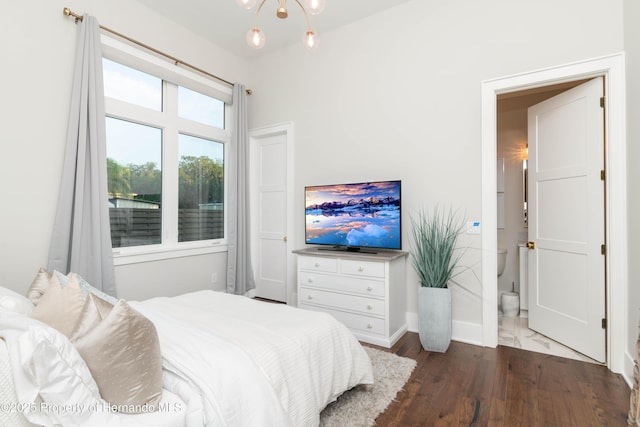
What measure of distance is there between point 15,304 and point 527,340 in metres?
3.65

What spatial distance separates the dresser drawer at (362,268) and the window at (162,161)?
178 centimetres

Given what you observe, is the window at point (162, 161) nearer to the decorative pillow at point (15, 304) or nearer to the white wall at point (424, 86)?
the white wall at point (424, 86)

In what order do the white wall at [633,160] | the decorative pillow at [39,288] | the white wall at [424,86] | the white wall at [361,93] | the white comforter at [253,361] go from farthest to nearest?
the white wall at [424,86]
the white wall at [361,93]
the white wall at [633,160]
the decorative pillow at [39,288]
the white comforter at [253,361]

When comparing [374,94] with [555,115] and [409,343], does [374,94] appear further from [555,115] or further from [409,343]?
[409,343]

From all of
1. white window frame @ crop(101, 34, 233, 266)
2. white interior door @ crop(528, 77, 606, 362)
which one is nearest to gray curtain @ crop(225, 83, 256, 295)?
white window frame @ crop(101, 34, 233, 266)

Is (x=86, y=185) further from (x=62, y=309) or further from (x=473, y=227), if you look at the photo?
(x=473, y=227)

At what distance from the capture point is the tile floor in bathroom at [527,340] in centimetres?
274

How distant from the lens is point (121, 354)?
1128mm

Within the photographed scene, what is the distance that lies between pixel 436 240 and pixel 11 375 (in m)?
2.76

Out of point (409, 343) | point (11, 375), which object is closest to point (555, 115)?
point (409, 343)

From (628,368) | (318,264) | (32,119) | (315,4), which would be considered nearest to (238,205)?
(318,264)

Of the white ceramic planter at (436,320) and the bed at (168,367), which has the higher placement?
the bed at (168,367)

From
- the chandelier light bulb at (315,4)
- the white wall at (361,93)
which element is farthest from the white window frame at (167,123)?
the chandelier light bulb at (315,4)

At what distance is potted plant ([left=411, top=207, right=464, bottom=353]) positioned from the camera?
2.78 m
